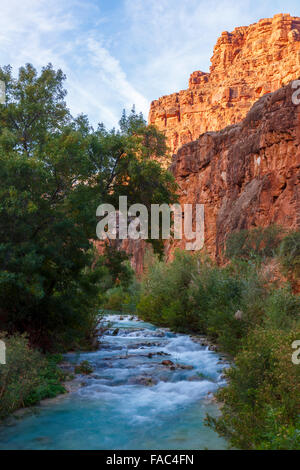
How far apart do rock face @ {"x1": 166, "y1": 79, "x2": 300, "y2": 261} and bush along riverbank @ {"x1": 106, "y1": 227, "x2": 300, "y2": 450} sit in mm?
3547

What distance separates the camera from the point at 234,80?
91.9m

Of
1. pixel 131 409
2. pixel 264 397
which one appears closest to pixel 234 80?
pixel 131 409

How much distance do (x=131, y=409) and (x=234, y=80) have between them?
96856 mm

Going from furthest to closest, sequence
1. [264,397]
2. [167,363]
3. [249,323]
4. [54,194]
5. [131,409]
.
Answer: [249,323] → [167,363] → [54,194] → [131,409] → [264,397]

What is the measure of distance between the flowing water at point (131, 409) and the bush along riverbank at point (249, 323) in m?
0.59

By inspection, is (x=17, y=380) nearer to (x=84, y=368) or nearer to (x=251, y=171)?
(x=84, y=368)

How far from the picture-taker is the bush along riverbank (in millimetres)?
4684

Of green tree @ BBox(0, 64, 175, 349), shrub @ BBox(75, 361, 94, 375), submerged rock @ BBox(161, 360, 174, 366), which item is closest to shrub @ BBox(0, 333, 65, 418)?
green tree @ BBox(0, 64, 175, 349)

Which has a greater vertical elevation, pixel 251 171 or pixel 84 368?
pixel 251 171

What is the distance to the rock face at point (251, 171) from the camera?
99.2ft

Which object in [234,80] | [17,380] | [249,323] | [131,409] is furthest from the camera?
[234,80]

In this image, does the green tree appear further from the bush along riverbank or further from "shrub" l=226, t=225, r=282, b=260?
"shrub" l=226, t=225, r=282, b=260
